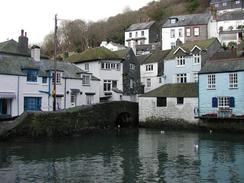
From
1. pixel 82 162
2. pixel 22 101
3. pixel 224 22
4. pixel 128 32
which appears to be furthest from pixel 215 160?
pixel 128 32

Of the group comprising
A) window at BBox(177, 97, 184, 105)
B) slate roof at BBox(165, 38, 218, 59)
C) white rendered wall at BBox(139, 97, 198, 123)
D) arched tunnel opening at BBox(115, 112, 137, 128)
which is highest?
slate roof at BBox(165, 38, 218, 59)

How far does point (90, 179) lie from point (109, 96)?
141 feet

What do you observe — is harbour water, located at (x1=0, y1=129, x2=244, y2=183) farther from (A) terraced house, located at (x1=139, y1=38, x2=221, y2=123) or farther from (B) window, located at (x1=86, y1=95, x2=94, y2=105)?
(B) window, located at (x1=86, y1=95, x2=94, y2=105)

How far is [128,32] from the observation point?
11700cm

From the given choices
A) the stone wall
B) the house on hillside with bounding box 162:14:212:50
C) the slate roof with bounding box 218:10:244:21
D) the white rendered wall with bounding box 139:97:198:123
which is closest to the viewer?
the stone wall

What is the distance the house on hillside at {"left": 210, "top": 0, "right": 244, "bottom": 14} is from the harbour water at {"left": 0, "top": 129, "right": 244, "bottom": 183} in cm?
7483

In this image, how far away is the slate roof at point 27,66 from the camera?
4894 cm

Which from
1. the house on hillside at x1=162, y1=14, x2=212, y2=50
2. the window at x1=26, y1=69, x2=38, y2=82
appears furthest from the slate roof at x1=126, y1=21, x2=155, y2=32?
the window at x1=26, y1=69, x2=38, y2=82

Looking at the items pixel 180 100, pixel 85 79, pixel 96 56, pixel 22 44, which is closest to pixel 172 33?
pixel 96 56

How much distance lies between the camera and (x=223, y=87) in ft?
171

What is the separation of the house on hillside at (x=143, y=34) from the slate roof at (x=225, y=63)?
58.4m

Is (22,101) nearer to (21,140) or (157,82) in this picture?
(21,140)

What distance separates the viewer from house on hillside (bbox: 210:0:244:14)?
111312 millimetres

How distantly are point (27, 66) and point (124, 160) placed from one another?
85.1 feet
